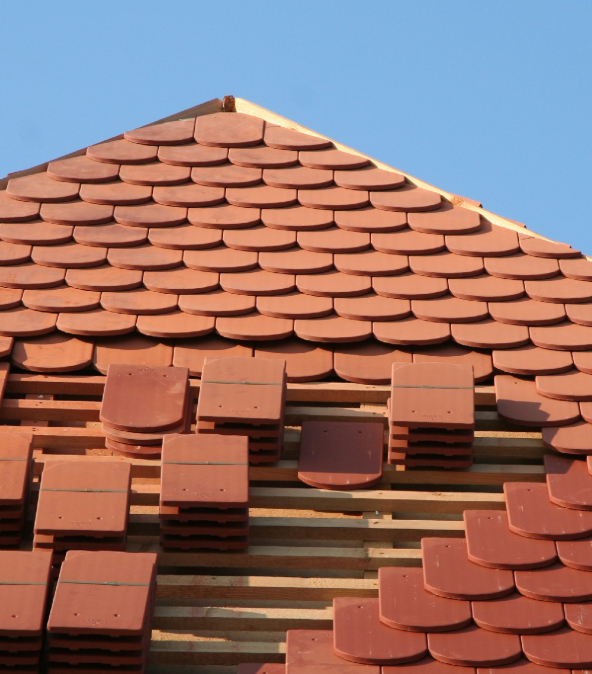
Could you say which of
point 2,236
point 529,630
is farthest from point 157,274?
point 529,630

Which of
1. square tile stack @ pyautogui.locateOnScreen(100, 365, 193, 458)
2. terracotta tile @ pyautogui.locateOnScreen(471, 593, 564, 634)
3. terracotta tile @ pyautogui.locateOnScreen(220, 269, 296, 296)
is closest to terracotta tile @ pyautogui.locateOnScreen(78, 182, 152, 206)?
terracotta tile @ pyautogui.locateOnScreen(220, 269, 296, 296)

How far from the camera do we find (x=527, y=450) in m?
7.06

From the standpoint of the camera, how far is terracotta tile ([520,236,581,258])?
802 cm

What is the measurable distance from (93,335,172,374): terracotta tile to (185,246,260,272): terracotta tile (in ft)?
1.90

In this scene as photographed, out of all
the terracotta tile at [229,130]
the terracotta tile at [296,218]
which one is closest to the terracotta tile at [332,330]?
the terracotta tile at [296,218]

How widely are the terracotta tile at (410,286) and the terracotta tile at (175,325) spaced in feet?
3.35

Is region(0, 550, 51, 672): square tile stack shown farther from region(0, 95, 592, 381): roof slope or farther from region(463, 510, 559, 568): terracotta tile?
region(463, 510, 559, 568): terracotta tile

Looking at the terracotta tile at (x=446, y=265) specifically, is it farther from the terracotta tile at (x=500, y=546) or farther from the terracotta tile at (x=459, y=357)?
the terracotta tile at (x=500, y=546)

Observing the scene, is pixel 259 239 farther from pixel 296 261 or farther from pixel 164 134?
pixel 164 134

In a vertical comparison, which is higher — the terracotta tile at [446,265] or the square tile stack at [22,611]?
the terracotta tile at [446,265]

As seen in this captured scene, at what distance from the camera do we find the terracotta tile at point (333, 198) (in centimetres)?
816

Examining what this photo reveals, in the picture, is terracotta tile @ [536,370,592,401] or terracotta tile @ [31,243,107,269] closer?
terracotta tile @ [536,370,592,401]

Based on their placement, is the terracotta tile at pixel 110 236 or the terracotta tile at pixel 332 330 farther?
the terracotta tile at pixel 110 236

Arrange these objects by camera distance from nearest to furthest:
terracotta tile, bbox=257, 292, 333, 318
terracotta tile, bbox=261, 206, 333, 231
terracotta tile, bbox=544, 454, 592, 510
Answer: terracotta tile, bbox=544, 454, 592, 510 → terracotta tile, bbox=257, 292, 333, 318 → terracotta tile, bbox=261, 206, 333, 231
